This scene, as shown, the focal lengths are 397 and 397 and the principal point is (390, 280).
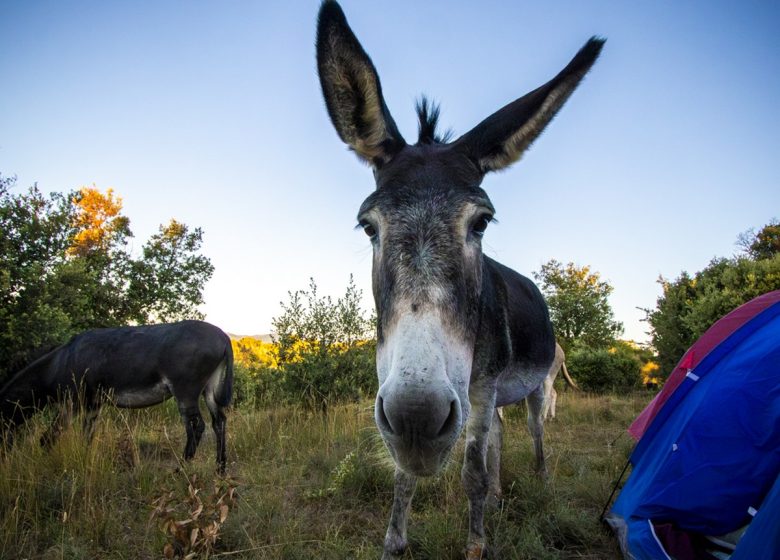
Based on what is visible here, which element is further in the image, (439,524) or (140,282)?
(140,282)

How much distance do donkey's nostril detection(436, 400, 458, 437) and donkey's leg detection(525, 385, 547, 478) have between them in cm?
358

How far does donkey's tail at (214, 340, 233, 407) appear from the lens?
6020 millimetres

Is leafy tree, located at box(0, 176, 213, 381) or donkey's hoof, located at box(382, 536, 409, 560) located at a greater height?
leafy tree, located at box(0, 176, 213, 381)

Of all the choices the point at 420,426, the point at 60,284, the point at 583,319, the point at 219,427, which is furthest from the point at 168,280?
the point at 583,319

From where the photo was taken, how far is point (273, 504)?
3.48 m

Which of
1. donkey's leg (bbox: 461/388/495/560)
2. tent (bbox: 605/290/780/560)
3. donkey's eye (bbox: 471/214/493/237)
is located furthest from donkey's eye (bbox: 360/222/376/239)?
tent (bbox: 605/290/780/560)

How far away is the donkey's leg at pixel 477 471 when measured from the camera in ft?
8.98

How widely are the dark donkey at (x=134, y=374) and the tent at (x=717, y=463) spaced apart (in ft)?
17.1

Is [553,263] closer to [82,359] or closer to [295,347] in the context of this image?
[295,347]

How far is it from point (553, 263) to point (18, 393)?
3358cm

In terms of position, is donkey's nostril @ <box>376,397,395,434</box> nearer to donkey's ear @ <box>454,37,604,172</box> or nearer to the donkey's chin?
the donkey's chin

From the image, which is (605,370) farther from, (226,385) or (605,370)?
(226,385)

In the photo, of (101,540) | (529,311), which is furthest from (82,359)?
(529,311)

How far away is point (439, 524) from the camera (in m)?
2.98
